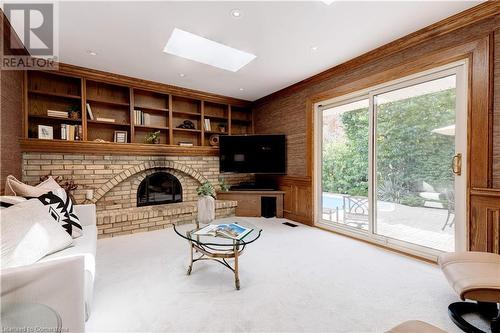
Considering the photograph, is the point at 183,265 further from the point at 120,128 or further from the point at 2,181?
the point at 120,128

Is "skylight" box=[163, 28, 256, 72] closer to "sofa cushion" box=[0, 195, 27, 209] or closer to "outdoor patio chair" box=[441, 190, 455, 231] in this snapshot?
"sofa cushion" box=[0, 195, 27, 209]

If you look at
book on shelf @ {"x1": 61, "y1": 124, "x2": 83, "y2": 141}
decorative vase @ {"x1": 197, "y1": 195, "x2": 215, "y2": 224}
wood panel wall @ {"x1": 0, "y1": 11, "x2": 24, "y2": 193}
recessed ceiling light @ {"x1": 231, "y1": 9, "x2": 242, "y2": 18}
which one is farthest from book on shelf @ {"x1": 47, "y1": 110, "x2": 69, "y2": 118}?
recessed ceiling light @ {"x1": 231, "y1": 9, "x2": 242, "y2": 18}

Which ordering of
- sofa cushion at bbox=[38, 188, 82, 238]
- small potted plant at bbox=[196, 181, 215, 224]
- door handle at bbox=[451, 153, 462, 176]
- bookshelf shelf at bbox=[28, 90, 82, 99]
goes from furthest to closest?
bookshelf shelf at bbox=[28, 90, 82, 99] < small potted plant at bbox=[196, 181, 215, 224] < door handle at bbox=[451, 153, 462, 176] < sofa cushion at bbox=[38, 188, 82, 238]

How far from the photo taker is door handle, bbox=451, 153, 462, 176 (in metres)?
2.27

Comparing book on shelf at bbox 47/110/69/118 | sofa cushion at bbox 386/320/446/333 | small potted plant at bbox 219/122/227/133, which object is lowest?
sofa cushion at bbox 386/320/446/333

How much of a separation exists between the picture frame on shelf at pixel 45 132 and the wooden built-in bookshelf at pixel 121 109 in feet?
0.31

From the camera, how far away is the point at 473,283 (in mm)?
1310

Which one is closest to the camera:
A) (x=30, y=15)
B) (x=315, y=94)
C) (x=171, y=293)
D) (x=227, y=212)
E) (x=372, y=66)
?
(x=171, y=293)

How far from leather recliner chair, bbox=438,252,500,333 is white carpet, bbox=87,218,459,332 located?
0.11 meters

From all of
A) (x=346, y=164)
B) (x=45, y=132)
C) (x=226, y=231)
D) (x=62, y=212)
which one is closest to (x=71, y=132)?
(x=45, y=132)

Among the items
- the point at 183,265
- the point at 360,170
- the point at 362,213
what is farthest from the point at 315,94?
the point at 183,265

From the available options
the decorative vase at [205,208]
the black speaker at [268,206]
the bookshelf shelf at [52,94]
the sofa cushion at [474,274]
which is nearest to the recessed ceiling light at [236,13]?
the decorative vase at [205,208]

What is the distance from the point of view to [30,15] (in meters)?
2.16

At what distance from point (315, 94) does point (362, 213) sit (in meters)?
2.05
